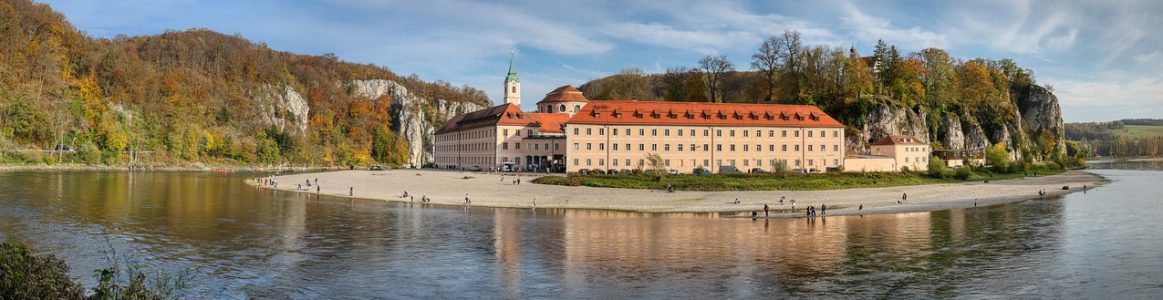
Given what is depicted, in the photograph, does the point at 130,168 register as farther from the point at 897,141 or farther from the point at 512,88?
the point at 897,141

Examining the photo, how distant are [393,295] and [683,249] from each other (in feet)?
48.6

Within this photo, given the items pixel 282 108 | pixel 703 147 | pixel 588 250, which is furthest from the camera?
pixel 282 108

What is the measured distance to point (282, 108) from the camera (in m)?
173

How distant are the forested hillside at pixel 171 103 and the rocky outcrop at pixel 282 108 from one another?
286mm

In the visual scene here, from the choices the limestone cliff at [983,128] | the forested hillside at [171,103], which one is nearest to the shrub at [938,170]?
the limestone cliff at [983,128]

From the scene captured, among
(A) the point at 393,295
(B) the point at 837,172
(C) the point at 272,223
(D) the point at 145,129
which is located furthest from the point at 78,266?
(D) the point at 145,129

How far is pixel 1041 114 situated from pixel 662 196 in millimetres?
134218

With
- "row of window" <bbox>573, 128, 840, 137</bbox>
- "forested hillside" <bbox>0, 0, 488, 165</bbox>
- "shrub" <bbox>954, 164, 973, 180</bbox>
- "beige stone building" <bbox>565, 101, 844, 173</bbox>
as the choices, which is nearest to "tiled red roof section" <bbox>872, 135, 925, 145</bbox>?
"shrub" <bbox>954, 164, 973, 180</bbox>

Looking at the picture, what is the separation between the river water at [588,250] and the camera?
2473 centimetres

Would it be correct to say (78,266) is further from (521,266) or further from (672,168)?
(672,168)

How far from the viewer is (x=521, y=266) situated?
2897 centimetres

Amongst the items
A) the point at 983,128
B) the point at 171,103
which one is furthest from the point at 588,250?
the point at 171,103

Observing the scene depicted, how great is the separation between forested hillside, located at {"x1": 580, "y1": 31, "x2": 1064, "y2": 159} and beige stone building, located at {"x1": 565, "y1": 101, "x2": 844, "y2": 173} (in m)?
16.8

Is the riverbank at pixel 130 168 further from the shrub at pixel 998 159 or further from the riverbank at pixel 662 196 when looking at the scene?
the shrub at pixel 998 159
